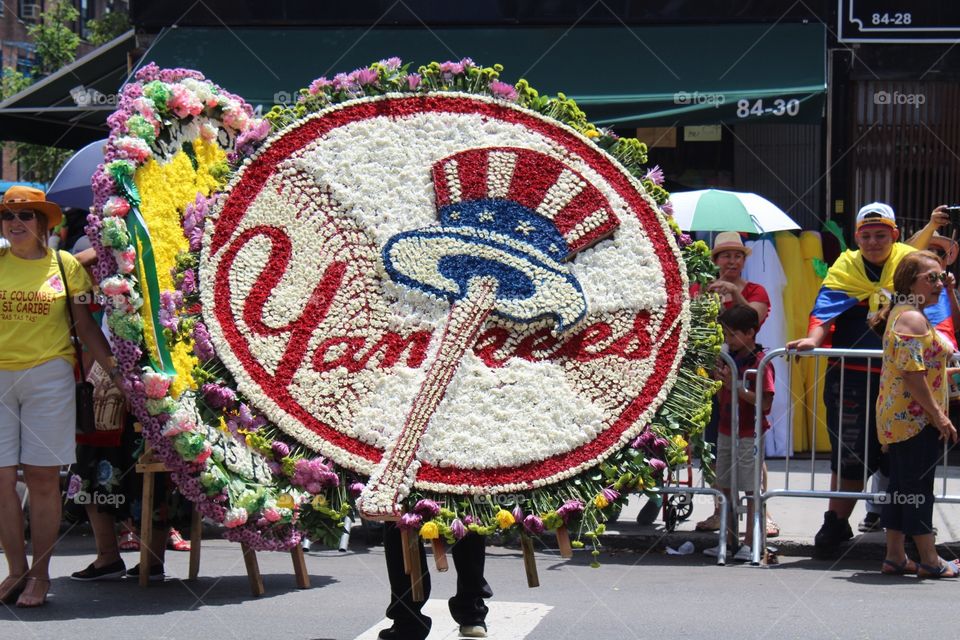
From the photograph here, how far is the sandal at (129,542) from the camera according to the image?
8438 millimetres

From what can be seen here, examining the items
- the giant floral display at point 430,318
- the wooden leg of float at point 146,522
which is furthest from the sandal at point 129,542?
the giant floral display at point 430,318

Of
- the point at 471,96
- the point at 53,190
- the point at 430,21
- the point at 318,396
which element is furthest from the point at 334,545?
the point at 430,21

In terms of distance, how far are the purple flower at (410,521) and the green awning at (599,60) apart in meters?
6.76

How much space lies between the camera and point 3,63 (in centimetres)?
3744

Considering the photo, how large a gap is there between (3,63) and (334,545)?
35.6 metres

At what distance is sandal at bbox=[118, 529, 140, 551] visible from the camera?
8.44 m

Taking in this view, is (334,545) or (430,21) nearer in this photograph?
(334,545)

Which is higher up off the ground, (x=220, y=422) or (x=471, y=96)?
(x=471, y=96)

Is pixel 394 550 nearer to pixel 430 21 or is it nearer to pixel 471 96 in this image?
pixel 471 96

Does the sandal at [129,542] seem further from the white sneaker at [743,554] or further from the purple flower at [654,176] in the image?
the purple flower at [654,176]

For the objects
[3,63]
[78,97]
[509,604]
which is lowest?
[509,604]

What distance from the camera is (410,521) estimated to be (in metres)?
4.74

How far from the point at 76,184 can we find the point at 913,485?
5.55 m

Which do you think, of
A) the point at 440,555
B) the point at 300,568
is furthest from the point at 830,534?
the point at 440,555
